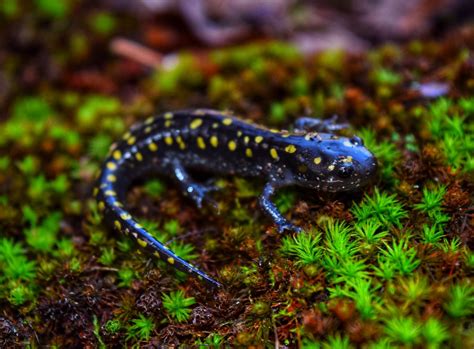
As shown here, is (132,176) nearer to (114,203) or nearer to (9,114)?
(114,203)

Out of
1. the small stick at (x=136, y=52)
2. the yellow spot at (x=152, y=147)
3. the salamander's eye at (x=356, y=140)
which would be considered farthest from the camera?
the small stick at (x=136, y=52)

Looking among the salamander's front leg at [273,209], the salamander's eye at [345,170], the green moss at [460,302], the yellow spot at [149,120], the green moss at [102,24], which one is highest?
the green moss at [102,24]

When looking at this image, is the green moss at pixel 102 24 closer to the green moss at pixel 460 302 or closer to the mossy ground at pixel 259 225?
the mossy ground at pixel 259 225

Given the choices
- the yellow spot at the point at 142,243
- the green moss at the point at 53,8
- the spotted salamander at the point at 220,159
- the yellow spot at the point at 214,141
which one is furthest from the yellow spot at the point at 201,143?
the green moss at the point at 53,8

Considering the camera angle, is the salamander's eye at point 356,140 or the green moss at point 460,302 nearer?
the green moss at point 460,302

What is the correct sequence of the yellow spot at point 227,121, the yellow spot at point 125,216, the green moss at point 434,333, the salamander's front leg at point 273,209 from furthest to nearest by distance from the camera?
the yellow spot at point 227,121, the yellow spot at point 125,216, the salamander's front leg at point 273,209, the green moss at point 434,333

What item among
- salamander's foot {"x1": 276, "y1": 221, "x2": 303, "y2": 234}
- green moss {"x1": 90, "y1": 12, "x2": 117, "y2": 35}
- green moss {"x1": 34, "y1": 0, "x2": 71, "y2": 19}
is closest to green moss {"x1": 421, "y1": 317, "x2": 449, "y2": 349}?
salamander's foot {"x1": 276, "y1": 221, "x2": 303, "y2": 234}

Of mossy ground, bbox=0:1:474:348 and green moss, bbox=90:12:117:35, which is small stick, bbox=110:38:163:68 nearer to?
green moss, bbox=90:12:117:35

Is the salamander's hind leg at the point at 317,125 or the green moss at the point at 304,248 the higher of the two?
the salamander's hind leg at the point at 317,125
